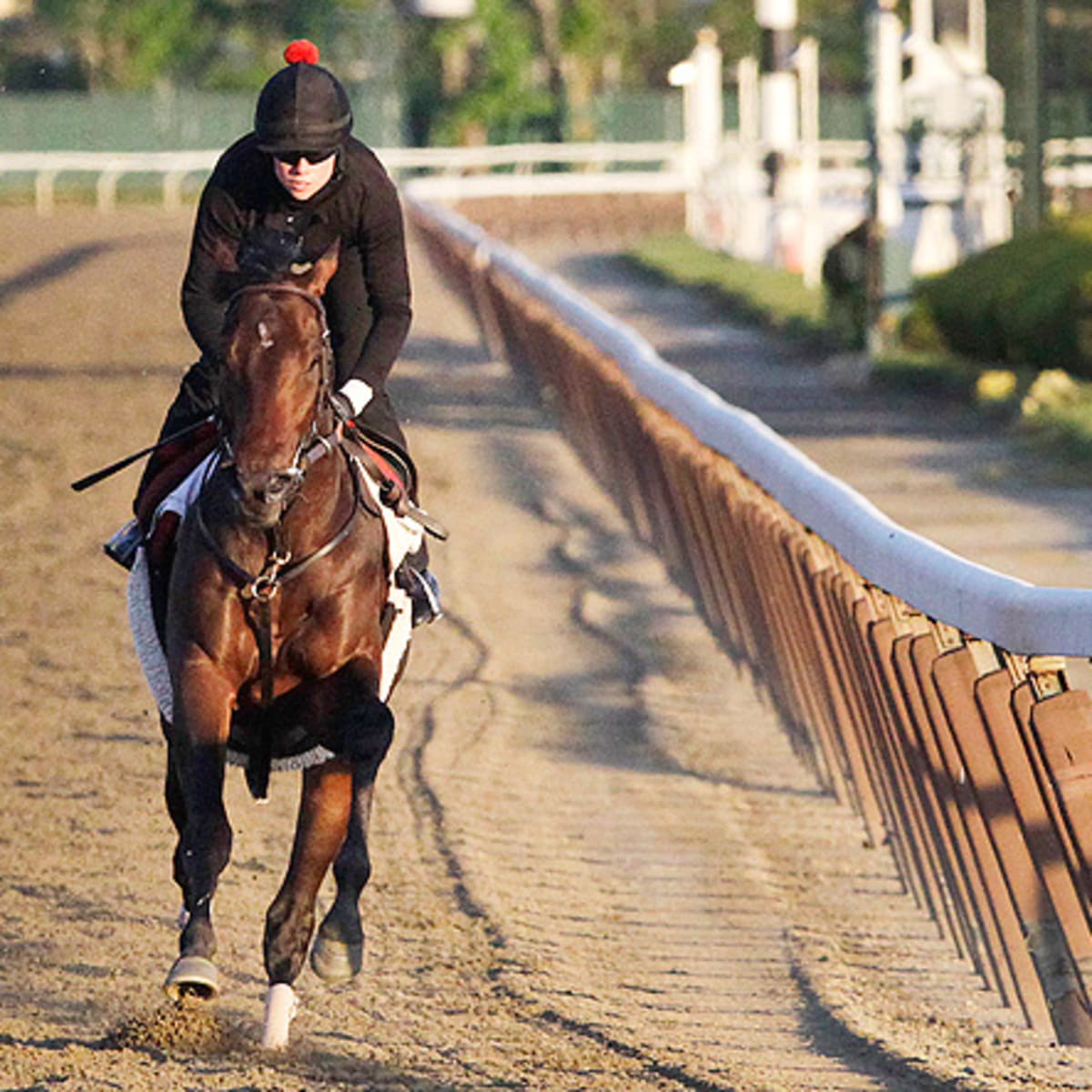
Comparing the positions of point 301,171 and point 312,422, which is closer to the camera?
point 312,422

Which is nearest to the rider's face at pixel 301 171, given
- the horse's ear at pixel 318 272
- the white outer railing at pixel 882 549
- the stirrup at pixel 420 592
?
the horse's ear at pixel 318 272

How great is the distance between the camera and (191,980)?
528cm

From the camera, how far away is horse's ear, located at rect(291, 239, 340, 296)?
5.61 m

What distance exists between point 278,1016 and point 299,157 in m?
1.85

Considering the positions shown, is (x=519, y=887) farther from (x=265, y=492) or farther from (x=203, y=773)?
(x=265, y=492)

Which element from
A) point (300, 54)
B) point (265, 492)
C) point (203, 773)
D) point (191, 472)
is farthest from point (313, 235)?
point (203, 773)

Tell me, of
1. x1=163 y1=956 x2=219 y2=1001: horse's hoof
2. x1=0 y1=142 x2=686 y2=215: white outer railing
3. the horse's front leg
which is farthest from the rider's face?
x1=0 y1=142 x2=686 y2=215: white outer railing

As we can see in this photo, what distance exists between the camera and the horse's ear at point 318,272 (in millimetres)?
5605

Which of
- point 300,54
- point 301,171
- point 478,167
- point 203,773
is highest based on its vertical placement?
point 300,54

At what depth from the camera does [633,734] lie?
8.88m

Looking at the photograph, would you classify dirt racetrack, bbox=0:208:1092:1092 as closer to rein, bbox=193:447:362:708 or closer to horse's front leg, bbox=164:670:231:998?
horse's front leg, bbox=164:670:231:998

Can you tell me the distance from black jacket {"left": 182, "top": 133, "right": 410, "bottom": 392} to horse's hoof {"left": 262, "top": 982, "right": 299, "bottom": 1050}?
1.38 metres

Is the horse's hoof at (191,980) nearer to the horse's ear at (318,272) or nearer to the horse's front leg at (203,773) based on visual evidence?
the horse's front leg at (203,773)

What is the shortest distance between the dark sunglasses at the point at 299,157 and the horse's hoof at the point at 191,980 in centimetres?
175
